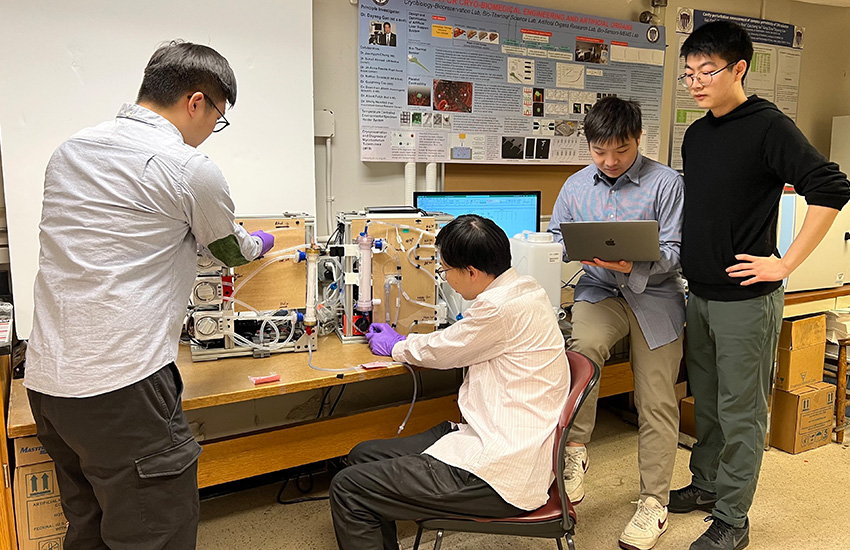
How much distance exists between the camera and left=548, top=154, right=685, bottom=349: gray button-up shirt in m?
2.21

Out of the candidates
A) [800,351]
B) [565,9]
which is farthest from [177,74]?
[800,351]

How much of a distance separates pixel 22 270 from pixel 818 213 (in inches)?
104

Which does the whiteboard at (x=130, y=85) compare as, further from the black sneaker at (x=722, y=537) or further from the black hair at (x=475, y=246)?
Result: the black sneaker at (x=722, y=537)

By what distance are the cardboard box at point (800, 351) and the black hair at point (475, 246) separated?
72.9 inches

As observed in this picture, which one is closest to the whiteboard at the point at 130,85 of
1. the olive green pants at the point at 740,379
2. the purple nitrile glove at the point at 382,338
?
the purple nitrile glove at the point at 382,338

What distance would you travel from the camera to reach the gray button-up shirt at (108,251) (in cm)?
131

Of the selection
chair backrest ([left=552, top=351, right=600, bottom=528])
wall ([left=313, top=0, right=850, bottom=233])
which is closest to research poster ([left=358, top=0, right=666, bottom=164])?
wall ([left=313, top=0, right=850, bottom=233])

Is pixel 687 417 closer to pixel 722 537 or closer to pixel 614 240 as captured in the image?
pixel 722 537

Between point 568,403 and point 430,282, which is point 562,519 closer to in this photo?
point 568,403

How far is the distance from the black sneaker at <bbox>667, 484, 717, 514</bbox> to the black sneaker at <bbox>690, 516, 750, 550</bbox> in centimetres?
25

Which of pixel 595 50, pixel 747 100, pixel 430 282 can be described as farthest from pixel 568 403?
pixel 595 50

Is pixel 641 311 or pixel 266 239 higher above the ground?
pixel 266 239

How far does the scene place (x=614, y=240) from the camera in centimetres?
209

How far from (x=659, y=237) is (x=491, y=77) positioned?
138 centimetres
